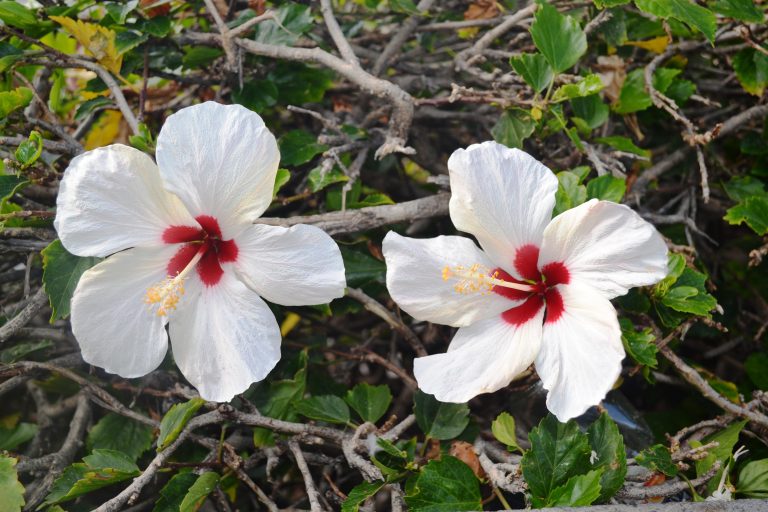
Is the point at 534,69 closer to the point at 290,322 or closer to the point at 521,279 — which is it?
the point at 521,279

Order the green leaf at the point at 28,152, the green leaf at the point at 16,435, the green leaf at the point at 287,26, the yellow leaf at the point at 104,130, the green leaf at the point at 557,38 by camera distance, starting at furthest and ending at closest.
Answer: the yellow leaf at the point at 104,130 < the green leaf at the point at 287,26 < the green leaf at the point at 16,435 < the green leaf at the point at 557,38 < the green leaf at the point at 28,152

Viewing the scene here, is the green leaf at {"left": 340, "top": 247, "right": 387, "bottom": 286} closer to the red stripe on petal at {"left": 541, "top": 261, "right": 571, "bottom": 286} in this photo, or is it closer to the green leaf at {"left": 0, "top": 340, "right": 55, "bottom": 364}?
the red stripe on petal at {"left": 541, "top": 261, "right": 571, "bottom": 286}

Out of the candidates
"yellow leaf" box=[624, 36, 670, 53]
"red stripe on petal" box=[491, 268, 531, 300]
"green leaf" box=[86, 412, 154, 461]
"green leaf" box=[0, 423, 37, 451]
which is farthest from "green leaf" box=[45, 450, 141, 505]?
"yellow leaf" box=[624, 36, 670, 53]

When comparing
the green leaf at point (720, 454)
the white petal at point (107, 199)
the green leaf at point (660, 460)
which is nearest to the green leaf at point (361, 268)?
the white petal at point (107, 199)

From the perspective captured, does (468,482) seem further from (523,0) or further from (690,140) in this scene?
(523,0)

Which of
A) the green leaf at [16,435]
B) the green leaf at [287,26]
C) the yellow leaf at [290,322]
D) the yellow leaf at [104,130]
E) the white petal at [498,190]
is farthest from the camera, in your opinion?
the yellow leaf at [104,130]

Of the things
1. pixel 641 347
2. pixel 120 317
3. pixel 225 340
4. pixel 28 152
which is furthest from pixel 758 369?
pixel 28 152

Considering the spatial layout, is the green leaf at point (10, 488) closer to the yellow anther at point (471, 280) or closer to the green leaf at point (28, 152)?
the green leaf at point (28, 152)

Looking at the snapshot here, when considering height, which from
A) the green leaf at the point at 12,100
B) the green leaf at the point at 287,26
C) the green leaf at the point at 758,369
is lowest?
the green leaf at the point at 758,369
